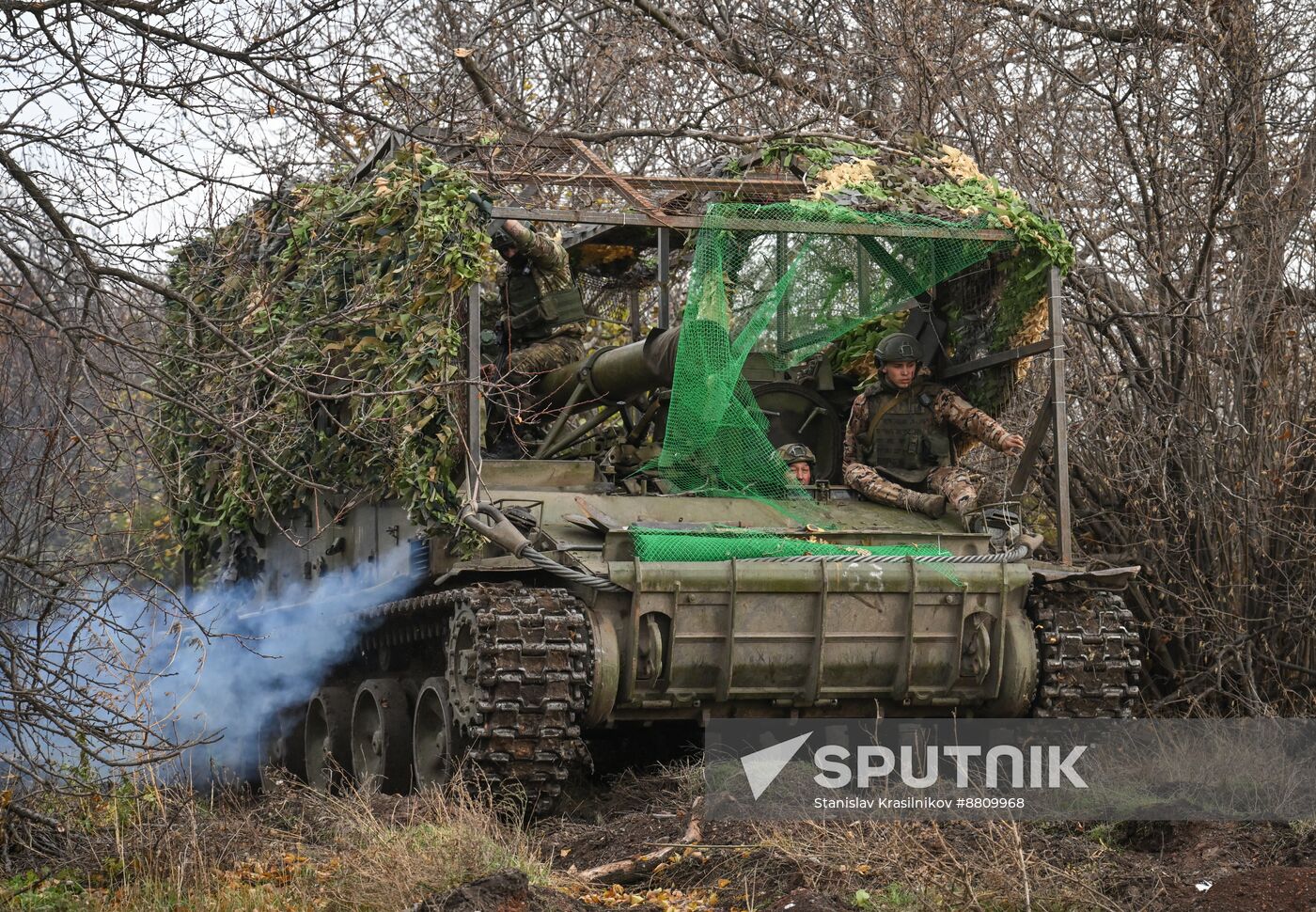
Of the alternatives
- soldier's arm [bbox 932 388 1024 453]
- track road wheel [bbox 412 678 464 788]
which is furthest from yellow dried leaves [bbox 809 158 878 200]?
track road wheel [bbox 412 678 464 788]

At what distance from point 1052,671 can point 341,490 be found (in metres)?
4.58

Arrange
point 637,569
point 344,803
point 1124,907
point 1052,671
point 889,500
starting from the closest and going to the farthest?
point 1124,907, point 344,803, point 637,569, point 1052,671, point 889,500

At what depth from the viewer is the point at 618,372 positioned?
10.9 m

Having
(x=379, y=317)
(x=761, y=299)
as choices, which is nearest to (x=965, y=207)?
(x=761, y=299)

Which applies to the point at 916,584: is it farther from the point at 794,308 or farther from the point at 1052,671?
the point at 794,308

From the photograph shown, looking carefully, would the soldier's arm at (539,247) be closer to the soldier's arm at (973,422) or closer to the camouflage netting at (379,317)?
the camouflage netting at (379,317)

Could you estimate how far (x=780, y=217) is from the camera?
9.96 m

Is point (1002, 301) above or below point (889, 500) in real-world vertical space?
above

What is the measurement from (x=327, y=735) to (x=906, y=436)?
4.20 m

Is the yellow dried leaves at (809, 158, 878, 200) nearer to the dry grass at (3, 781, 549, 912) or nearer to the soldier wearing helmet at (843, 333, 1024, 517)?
the soldier wearing helmet at (843, 333, 1024, 517)

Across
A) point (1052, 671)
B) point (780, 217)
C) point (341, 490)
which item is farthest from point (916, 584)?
point (341, 490)

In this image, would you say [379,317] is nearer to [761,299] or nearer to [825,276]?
[761,299]

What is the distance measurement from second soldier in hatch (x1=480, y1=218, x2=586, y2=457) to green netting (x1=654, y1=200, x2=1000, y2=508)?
4.85 feet

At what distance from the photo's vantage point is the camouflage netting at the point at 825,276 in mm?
9836
